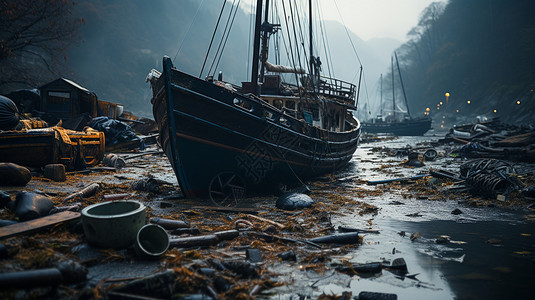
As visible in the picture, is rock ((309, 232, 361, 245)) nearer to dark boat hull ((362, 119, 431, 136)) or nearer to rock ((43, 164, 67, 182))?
rock ((43, 164, 67, 182))

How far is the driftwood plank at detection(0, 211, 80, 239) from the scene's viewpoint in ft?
11.7

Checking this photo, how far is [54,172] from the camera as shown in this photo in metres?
7.90

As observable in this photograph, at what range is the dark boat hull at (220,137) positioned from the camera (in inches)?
251

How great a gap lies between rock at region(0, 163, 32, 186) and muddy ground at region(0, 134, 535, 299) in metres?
0.22

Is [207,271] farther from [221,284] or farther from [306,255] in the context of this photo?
[306,255]

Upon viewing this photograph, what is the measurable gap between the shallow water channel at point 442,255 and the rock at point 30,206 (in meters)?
3.80

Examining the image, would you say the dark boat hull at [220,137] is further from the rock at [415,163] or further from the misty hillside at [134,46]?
the misty hillside at [134,46]

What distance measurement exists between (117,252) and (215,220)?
2.19 m

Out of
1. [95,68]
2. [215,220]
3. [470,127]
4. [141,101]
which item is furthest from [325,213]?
[95,68]

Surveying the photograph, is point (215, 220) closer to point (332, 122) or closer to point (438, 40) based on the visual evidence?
point (332, 122)

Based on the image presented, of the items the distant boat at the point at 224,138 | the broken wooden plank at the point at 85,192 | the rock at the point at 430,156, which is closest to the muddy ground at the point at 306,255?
the broken wooden plank at the point at 85,192

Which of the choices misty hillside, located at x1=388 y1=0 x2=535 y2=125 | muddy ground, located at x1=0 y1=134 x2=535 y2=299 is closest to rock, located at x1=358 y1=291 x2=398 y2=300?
muddy ground, located at x1=0 y1=134 x2=535 y2=299

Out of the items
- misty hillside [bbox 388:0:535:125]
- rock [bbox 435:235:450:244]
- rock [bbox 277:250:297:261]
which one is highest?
misty hillside [bbox 388:0:535:125]

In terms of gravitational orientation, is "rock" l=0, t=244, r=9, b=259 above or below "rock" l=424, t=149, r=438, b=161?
below
